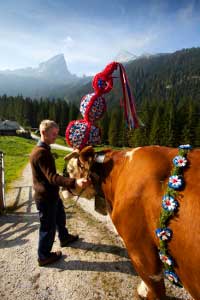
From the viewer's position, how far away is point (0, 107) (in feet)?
375

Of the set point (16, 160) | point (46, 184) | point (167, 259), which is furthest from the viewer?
point (16, 160)

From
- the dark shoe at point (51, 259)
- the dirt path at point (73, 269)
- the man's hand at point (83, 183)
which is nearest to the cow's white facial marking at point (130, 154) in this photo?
the man's hand at point (83, 183)

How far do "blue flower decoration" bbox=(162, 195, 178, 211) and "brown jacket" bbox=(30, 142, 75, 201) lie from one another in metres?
1.73

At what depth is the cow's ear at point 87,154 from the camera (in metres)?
3.29

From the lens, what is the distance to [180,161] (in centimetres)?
254

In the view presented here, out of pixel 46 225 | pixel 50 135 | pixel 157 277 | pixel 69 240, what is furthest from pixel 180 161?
pixel 69 240

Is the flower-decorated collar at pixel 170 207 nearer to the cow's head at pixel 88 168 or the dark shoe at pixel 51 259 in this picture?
the cow's head at pixel 88 168

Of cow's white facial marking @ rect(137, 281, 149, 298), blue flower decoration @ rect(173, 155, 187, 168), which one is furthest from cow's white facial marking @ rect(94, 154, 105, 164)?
cow's white facial marking @ rect(137, 281, 149, 298)

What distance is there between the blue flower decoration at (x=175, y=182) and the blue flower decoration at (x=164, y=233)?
0.42m

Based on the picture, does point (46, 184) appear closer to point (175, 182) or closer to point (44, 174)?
point (44, 174)

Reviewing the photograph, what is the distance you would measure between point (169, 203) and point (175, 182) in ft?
0.74

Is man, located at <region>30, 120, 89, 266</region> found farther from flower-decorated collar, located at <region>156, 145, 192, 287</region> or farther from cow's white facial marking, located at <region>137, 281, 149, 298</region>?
cow's white facial marking, located at <region>137, 281, 149, 298</region>

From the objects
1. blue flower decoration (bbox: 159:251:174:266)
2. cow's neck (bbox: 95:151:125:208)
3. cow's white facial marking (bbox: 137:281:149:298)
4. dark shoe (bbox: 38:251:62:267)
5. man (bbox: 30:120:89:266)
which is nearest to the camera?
blue flower decoration (bbox: 159:251:174:266)

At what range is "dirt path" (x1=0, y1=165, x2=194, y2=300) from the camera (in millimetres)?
4028
